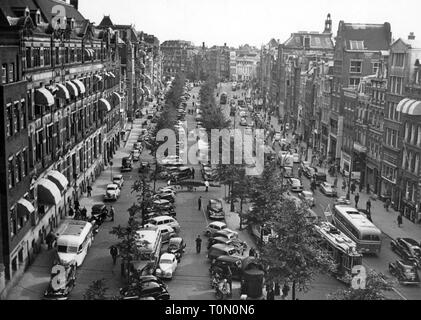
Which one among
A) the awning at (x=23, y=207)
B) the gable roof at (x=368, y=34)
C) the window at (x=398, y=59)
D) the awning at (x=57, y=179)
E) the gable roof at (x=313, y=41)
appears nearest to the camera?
the awning at (x=23, y=207)

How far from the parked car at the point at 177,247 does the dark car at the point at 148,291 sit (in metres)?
6.51

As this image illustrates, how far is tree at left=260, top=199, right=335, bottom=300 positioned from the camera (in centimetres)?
2836

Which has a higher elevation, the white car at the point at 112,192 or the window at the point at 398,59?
the window at the point at 398,59

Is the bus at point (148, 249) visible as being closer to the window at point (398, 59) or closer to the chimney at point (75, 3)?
the window at point (398, 59)

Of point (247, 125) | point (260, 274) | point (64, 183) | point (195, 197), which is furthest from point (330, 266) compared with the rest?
point (247, 125)

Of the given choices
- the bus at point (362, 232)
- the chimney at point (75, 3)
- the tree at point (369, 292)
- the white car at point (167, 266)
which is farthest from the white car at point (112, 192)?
the tree at point (369, 292)

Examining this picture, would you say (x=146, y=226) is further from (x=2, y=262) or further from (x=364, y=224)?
(x=364, y=224)

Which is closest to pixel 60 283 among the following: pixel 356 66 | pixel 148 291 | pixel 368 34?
pixel 148 291

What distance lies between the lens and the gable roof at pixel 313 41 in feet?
405

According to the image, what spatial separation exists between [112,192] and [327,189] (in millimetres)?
20870

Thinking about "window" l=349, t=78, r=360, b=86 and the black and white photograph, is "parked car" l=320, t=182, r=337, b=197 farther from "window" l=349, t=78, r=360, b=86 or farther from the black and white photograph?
"window" l=349, t=78, r=360, b=86

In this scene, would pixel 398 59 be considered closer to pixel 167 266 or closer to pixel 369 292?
pixel 167 266

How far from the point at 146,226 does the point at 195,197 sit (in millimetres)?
14733

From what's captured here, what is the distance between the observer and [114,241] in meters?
40.1
